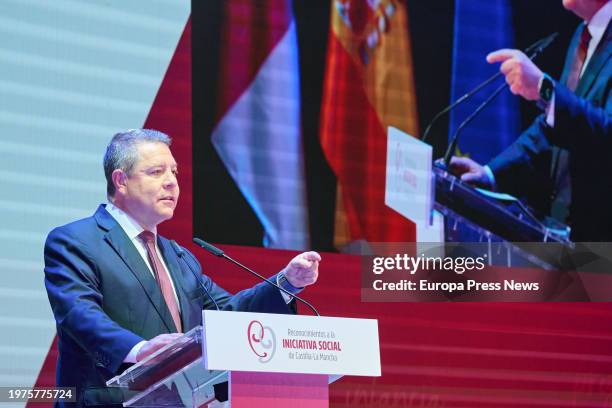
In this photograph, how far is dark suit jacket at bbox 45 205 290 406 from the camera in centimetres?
253

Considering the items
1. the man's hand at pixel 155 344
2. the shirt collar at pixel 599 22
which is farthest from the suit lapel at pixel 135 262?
the shirt collar at pixel 599 22

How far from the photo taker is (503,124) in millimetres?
4914

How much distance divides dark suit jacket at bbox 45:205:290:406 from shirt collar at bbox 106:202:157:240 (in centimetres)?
2

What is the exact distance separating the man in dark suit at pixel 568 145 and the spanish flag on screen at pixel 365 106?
1.55ft

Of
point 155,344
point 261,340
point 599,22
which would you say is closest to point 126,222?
point 155,344

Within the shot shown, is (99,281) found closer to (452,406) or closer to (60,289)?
(60,289)

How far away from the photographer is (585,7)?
16.9ft

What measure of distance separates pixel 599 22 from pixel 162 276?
126 inches

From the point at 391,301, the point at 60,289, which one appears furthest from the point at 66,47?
the point at 391,301

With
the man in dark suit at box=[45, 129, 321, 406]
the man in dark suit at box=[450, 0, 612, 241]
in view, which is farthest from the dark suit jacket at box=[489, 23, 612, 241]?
the man in dark suit at box=[45, 129, 321, 406]

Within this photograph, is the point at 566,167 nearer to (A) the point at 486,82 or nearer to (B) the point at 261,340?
(A) the point at 486,82

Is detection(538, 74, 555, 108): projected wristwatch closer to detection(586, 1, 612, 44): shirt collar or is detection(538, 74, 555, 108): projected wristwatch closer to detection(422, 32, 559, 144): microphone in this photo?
detection(422, 32, 559, 144): microphone

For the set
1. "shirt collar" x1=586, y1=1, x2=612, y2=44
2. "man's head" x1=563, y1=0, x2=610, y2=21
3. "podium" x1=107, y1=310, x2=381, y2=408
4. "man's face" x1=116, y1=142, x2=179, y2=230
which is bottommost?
Answer: "podium" x1=107, y1=310, x2=381, y2=408

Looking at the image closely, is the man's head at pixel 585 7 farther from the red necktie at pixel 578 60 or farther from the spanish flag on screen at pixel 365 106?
the spanish flag on screen at pixel 365 106
